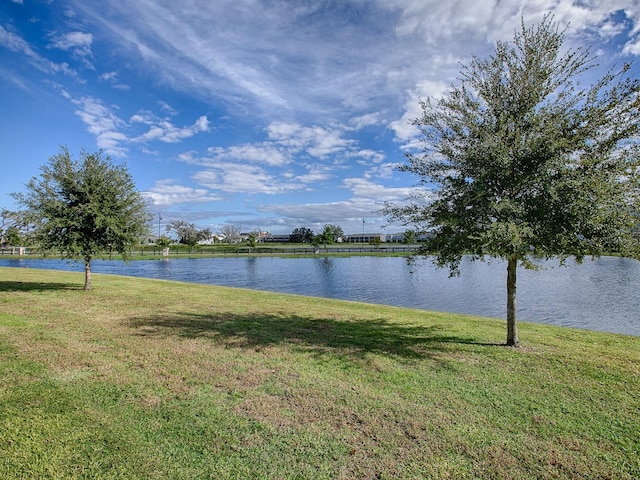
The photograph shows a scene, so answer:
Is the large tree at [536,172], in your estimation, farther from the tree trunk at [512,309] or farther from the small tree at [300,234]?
the small tree at [300,234]

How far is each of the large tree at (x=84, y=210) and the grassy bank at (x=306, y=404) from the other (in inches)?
220

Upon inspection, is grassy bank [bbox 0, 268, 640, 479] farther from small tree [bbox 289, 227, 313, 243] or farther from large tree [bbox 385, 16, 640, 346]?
small tree [bbox 289, 227, 313, 243]

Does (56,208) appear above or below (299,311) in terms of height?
above

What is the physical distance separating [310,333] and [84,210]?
10.3 m

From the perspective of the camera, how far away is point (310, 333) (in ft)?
27.9

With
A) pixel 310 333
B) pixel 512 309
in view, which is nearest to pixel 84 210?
pixel 310 333

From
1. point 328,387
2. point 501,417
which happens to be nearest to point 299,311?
point 328,387

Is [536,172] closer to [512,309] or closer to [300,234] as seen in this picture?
[512,309]

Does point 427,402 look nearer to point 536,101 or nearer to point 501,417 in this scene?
point 501,417

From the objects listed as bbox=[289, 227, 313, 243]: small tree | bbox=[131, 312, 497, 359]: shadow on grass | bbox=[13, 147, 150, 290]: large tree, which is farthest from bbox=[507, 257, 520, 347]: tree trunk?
bbox=[289, 227, 313, 243]: small tree

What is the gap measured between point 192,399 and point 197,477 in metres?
1.55

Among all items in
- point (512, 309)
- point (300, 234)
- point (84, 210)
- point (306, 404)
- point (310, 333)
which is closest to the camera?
point (306, 404)

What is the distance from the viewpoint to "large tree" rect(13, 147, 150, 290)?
1327 centimetres

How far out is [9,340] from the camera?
694 centimetres
